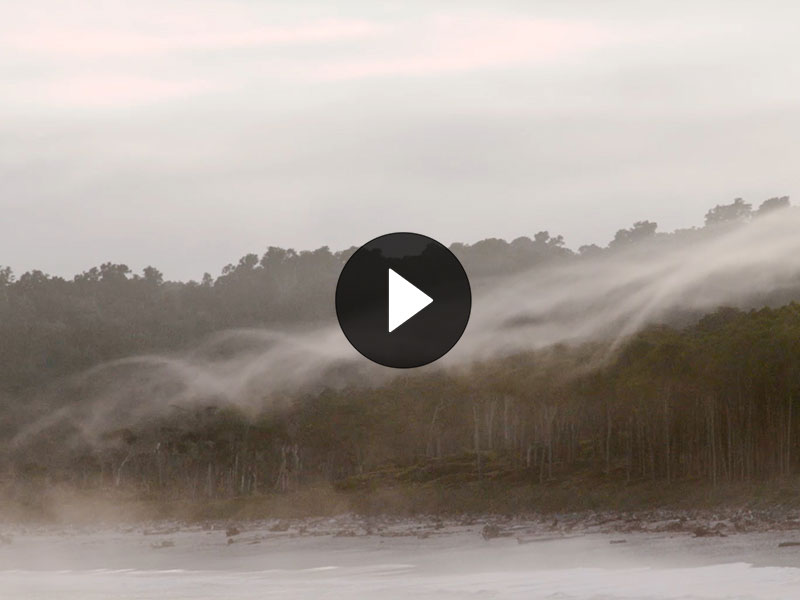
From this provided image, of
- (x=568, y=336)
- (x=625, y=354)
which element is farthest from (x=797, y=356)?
(x=568, y=336)

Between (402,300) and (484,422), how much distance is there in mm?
68024

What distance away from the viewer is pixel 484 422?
9506cm

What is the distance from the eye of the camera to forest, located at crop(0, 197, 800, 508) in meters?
76.0

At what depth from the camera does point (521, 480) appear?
84.9m

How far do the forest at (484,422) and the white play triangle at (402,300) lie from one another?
44040 mm

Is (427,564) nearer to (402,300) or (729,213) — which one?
(402,300)

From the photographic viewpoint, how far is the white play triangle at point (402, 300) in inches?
1083

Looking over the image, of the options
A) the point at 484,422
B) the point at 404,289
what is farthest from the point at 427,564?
the point at 484,422

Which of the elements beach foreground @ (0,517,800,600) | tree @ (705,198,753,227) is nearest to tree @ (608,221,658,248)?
tree @ (705,198,753,227)

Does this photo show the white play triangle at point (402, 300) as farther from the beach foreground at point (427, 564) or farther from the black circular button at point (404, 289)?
the beach foreground at point (427, 564)

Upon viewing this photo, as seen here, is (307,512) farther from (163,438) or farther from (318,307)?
(318,307)

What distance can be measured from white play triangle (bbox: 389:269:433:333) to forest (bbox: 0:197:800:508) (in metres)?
44.0

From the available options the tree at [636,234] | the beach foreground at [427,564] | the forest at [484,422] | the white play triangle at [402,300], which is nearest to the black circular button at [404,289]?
the white play triangle at [402,300]

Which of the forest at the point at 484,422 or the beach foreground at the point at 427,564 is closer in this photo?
the beach foreground at the point at 427,564
